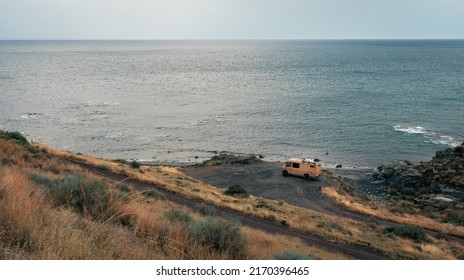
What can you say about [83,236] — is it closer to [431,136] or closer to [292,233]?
[292,233]

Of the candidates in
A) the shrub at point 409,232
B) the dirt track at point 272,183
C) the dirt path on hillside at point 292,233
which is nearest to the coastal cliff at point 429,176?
the dirt track at point 272,183

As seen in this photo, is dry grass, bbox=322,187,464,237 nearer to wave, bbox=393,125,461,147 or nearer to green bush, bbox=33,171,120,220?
green bush, bbox=33,171,120,220

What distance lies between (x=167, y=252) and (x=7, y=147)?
2031 centimetres

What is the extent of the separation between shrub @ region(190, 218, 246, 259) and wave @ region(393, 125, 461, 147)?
54092 millimetres

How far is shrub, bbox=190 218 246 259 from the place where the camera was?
24.7 feet

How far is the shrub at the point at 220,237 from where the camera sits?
7.54m

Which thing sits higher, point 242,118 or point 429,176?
point 242,118

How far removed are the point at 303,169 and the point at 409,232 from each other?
16.2 m

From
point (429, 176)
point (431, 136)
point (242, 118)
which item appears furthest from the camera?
point (242, 118)

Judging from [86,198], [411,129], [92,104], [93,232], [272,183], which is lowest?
[272,183]

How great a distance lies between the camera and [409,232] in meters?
21.5

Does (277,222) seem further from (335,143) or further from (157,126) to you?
(157,126)

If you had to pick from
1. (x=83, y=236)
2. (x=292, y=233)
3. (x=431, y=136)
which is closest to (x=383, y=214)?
(x=292, y=233)

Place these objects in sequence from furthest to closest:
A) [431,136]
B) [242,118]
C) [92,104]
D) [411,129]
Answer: [92,104], [242,118], [411,129], [431,136]
